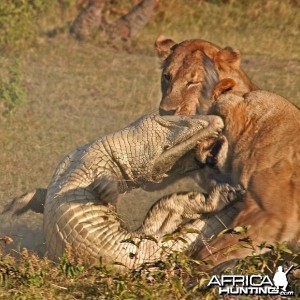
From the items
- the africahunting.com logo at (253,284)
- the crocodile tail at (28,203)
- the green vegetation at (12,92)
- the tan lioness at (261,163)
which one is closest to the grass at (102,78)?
the green vegetation at (12,92)

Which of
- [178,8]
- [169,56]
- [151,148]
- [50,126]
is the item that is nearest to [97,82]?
[50,126]

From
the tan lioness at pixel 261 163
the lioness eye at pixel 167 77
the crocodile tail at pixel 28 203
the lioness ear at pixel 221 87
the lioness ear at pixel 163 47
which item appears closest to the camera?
the tan lioness at pixel 261 163

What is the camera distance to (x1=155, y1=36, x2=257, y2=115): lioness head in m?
6.68

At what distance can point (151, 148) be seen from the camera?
6062 mm

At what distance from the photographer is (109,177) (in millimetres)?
5977

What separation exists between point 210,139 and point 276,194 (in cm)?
55

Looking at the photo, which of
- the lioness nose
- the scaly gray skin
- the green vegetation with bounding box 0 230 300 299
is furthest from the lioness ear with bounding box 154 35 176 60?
the green vegetation with bounding box 0 230 300 299

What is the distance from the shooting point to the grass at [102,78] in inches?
348

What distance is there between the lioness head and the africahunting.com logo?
169 centimetres

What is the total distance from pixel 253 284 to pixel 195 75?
2.12 metres

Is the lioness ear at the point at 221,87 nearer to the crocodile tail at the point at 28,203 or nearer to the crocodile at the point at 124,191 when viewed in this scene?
the crocodile at the point at 124,191

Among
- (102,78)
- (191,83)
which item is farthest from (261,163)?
(102,78)

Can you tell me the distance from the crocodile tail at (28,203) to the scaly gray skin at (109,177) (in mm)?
378

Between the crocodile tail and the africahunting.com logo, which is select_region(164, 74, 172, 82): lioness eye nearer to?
the crocodile tail
